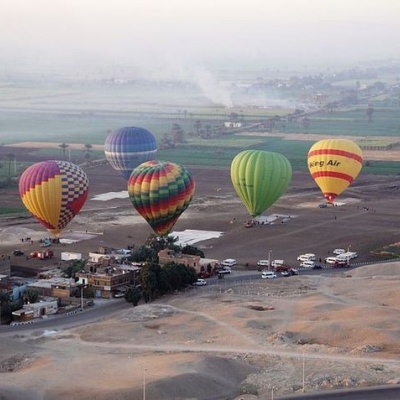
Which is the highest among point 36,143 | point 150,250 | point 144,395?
point 36,143

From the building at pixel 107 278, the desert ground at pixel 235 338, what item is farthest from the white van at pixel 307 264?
the building at pixel 107 278

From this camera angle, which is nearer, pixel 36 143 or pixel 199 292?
pixel 199 292

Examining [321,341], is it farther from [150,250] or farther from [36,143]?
[36,143]

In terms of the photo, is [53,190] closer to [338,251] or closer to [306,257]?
[306,257]

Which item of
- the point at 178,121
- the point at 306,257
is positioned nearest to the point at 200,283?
the point at 306,257

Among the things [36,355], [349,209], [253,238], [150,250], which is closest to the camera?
[36,355]

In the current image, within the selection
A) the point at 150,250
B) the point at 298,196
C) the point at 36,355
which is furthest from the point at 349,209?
the point at 36,355
